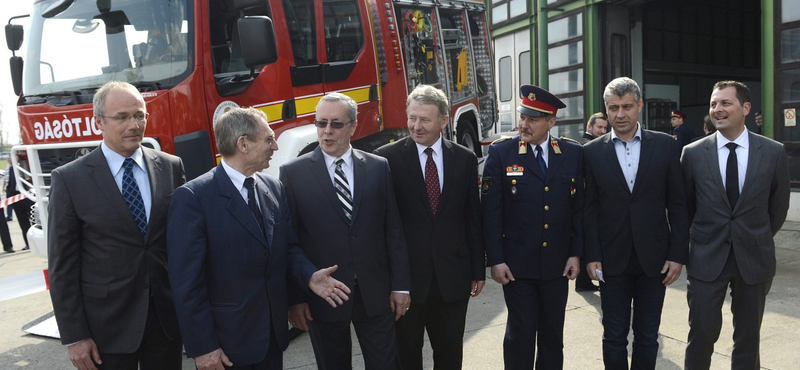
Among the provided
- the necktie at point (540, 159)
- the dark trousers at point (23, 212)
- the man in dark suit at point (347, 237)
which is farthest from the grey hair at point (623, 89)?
the dark trousers at point (23, 212)

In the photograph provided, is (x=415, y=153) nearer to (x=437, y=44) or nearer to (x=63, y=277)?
(x=63, y=277)

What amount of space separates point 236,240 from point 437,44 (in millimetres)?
5004

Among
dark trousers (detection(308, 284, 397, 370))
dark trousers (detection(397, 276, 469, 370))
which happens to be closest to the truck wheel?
dark trousers (detection(397, 276, 469, 370))

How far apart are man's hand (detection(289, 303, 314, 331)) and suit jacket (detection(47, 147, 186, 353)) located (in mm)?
548

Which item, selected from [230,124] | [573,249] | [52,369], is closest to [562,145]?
[573,249]

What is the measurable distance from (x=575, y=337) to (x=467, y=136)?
377 cm

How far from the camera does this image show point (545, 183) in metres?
3.12

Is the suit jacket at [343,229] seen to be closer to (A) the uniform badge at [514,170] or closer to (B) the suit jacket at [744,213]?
(A) the uniform badge at [514,170]

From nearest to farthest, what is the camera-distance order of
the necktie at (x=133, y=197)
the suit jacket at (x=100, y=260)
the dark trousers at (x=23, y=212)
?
the suit jacket at (x=100, y=260), the necktie at (x=133, y=197), the dark trousers at (x=23, y=212)

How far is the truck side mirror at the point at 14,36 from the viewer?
202 inches

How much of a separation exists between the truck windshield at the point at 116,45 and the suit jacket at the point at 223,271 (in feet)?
7.21

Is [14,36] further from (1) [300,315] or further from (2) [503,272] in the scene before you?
(2) [503,272]

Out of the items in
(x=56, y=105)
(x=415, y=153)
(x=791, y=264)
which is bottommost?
(x=791, y=264)

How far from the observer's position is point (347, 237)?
2.70m
